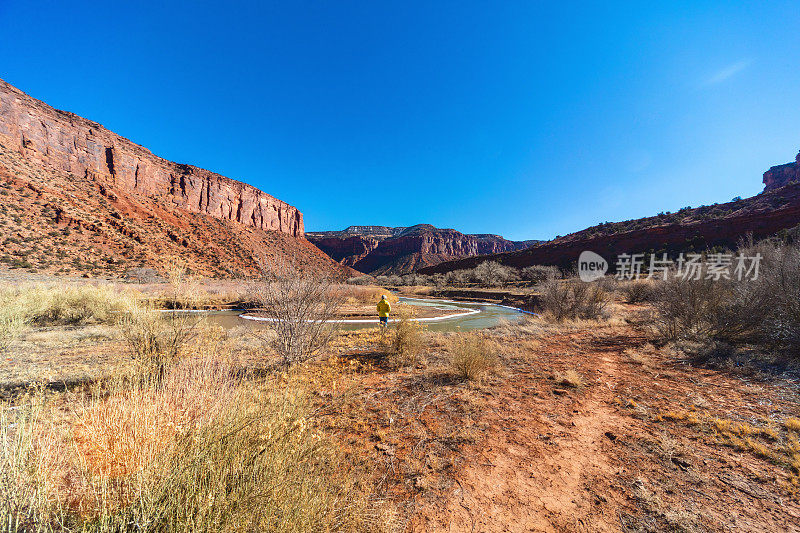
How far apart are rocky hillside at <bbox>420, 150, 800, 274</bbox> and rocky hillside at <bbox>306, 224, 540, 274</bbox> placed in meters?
43.7

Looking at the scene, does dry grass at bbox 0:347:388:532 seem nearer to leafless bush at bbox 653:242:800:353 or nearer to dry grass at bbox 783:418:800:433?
dry grass at bbox 783:418:800:433

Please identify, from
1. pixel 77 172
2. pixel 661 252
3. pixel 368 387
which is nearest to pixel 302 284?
pixel 368 387

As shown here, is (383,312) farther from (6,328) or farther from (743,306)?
(743,306)

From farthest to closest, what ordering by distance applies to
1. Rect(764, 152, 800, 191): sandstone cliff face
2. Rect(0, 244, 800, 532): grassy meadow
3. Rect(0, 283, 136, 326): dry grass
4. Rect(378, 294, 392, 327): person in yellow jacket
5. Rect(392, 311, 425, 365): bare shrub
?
Rect(764, 152, 800, 191): sandstone cliff face, Rect(0, 283, 136, 326): dry grass, Rect(378, 294, 392, 327): person in yellow jacket, Rect(392, 311, 425, 365): bare shrub, Rect(0, 244, 800, 532): grassy meadow

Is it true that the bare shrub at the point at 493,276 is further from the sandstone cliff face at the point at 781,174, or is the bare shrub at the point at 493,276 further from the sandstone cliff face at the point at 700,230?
the sandstone cliff face at the point at 781,174

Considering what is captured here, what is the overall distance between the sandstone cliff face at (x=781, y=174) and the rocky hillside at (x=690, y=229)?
136 ft

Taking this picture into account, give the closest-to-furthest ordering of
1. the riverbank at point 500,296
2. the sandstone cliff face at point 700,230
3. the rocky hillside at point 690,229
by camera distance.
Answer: the riverbank at point 500,296
the sandstone cliff face at point 700,230
the rocky hillside at point 690,229

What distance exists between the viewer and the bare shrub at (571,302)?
12984 mm

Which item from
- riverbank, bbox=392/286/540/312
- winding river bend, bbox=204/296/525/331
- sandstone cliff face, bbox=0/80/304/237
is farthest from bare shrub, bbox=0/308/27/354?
sandstone cliff face, bbox=0/80/304/237

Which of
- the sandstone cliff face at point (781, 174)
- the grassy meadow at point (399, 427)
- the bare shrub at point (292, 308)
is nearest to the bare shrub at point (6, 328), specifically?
the grassy meadow at point (399, 427)

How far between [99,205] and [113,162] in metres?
17.6

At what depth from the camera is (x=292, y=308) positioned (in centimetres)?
592

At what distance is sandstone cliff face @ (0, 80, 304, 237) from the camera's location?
41131 mm

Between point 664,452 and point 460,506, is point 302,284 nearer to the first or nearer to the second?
point 460,506
